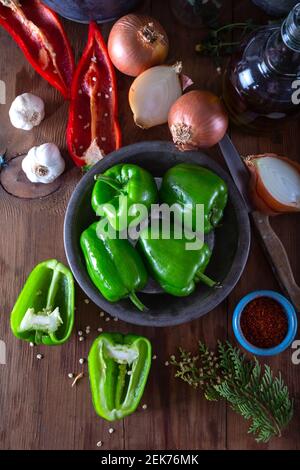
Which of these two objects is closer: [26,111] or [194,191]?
[194,191]

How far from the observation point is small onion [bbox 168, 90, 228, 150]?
39.4 inches

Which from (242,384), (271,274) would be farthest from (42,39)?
(242,384)

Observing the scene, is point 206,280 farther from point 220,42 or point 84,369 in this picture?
point 220,42

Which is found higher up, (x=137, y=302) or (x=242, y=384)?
(x=137, y=302)

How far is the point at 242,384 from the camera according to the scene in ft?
3.54

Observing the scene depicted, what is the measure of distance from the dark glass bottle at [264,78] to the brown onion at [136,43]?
6.0 inches

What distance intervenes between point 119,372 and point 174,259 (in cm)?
28

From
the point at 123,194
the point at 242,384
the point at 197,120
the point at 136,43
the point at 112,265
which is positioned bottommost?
the point at 242,384

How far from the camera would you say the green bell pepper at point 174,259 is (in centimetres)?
97

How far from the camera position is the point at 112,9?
1.06 m

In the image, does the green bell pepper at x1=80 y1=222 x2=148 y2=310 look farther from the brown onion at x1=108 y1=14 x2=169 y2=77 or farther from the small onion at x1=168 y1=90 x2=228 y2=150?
the brown onion at x1=108 y1=14 x2=169 y2=77

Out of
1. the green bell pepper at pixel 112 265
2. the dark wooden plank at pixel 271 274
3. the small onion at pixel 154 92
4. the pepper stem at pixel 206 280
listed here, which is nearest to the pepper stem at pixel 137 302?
the green bell pepper at pixel 112 265

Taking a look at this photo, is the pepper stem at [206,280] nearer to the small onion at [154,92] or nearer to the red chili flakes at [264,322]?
the red chili flakes at [264,322]
